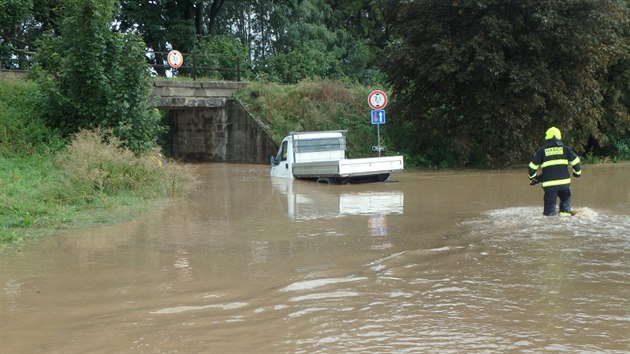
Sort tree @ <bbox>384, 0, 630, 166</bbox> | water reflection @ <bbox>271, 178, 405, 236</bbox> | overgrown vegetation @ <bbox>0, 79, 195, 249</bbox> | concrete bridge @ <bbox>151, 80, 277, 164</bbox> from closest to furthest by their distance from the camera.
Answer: overgrown vegetation @ <bbox>0, 79, 195, 249</bbox> < water reflection @ <bbox>271, 178, 405, 236</bbox> < tree @ <bbox>384, 0, 630, 166</bbox> < concrete bridge @ <bbox>151, 80, 277, 164</bbox>

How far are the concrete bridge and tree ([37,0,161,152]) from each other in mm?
8435

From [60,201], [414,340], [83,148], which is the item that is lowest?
[414,340]

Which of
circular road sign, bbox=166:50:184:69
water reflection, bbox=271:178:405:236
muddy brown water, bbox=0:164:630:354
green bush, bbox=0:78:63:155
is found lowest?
muddy brown water, bbox=0:164:630:354

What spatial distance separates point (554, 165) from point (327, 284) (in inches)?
253

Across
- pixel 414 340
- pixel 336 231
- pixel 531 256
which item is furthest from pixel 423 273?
pixel 336 231

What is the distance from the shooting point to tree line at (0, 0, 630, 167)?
747 inches

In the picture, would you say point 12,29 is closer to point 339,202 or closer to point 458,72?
point 458,72

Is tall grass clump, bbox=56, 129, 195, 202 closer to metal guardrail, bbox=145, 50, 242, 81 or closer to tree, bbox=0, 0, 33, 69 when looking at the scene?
tree, bbox=0, 0, 33, 69

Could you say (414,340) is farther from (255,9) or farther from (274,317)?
(255,9)

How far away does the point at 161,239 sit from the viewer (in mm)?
9836

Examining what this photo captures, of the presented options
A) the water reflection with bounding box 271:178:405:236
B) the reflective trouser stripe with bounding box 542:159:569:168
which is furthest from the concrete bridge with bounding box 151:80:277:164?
the reflective trouser stripe with bounding box 542:159:569:168

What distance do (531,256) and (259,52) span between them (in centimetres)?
4339

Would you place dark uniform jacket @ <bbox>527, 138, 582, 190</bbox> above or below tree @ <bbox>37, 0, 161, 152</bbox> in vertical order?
below

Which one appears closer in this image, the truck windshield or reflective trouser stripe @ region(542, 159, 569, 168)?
reflective trouser stripe @ region(542, 159, 569, 168)
